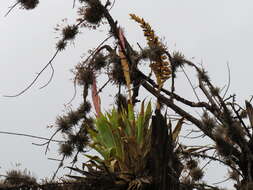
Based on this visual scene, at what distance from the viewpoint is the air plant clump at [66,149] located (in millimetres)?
4023

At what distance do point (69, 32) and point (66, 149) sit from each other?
0.93 meters

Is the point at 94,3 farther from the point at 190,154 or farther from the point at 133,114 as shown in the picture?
the point at 190,154

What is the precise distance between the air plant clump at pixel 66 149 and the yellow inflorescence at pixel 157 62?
0.84 meters

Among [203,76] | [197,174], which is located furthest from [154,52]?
[197,174]

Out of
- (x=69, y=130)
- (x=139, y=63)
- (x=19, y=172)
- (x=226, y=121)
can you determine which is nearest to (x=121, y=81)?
(x=139, y=63)

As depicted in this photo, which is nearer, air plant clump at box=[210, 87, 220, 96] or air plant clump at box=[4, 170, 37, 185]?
air plant clump at box=[4, 170, 37, 185]

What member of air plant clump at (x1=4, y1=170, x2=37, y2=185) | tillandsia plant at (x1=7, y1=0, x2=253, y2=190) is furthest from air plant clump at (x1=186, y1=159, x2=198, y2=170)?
air plant clump at (x1=4, y1=170, x2=37, y2=185)

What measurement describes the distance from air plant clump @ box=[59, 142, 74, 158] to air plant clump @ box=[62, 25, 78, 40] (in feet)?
2.76

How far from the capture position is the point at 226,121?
3646 mm

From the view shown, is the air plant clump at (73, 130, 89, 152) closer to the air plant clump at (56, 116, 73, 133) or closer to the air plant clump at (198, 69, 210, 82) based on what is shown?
the air plant clump at (56, 116, 73, 133)

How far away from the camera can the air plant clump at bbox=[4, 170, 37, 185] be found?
299 cm

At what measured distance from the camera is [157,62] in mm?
3906

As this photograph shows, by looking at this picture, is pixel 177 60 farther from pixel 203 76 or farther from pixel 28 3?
pixel 28 3

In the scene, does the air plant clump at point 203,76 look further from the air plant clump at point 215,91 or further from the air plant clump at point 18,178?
the air plant clump at point 18,178
